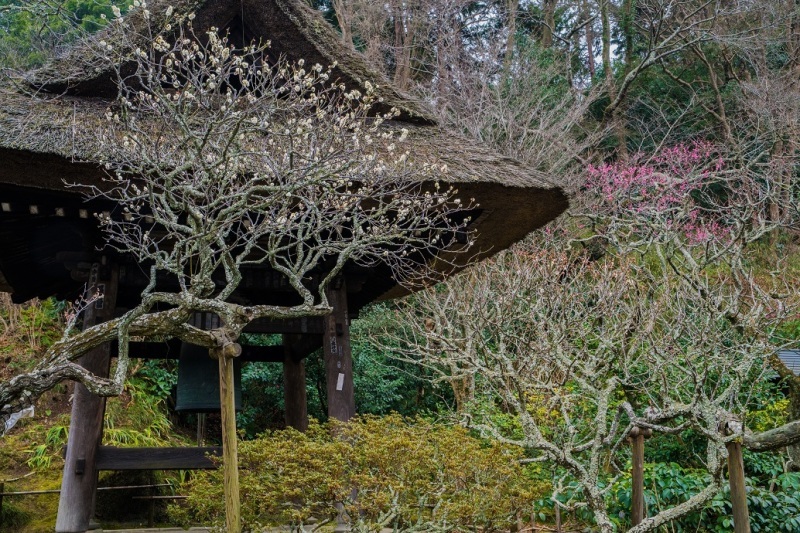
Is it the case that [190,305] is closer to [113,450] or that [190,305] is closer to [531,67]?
[113,450]

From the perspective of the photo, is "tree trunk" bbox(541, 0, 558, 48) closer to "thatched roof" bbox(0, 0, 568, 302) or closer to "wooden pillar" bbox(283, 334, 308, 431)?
"thatched roof" bbox(0, 0, 568, 302)

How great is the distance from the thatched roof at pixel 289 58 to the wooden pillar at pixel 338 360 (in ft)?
4.28

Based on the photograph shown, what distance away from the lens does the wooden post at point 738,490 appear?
3969 millimetres

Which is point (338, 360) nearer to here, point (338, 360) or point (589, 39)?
point (338, 360)

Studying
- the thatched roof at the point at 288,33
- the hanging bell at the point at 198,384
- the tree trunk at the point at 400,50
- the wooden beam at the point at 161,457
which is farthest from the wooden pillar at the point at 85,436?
the tree trunk at the point at 400,50

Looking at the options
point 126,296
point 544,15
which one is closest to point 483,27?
point 544,15

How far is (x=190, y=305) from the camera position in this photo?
11.8 ft

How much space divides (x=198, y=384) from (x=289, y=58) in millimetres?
2665

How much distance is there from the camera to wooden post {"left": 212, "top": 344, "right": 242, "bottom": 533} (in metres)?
3.45

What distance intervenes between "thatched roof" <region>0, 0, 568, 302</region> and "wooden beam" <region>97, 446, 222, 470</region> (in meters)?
1.93

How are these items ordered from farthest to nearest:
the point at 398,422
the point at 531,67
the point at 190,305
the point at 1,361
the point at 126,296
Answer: the point at 531,67 < the point at 1,361 < the point at 126,296 < the point at 398,422 < the point at 190,305

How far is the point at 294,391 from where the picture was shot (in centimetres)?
685

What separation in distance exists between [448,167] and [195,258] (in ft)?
7.96

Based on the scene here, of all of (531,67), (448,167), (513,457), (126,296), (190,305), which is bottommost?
(513,457)
